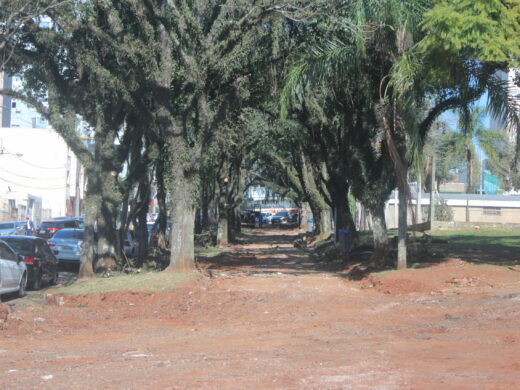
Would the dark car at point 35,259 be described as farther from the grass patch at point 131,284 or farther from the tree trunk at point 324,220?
the tree trunk at point 324,220

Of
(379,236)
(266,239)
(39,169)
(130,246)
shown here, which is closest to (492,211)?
(266,239)

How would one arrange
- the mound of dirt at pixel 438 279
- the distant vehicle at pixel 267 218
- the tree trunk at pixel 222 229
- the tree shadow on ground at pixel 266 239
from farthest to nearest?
the distant vehicle at pixel 267 218, the tree shadow on ground at pixel 266 239, the tree trunk at pixel 222 229, the mound of dirt at pixel 438 279

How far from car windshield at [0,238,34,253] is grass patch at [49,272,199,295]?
3676mm

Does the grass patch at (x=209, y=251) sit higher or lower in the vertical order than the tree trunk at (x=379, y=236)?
lower

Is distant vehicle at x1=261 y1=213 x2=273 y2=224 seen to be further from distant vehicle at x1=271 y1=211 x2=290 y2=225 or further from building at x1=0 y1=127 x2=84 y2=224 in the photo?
building at x1=0 y1=127 x2=84 y2=224

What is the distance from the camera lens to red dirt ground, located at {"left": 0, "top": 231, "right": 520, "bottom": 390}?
284 inches

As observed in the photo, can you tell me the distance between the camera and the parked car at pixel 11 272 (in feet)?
49.2

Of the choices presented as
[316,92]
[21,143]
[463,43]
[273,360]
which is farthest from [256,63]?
[21,143]

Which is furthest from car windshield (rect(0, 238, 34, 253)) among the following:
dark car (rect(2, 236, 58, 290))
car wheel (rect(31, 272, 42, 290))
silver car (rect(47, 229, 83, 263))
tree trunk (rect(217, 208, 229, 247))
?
tree trunk (rect(217, 208, 229, 247))

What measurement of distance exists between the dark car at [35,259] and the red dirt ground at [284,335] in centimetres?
383

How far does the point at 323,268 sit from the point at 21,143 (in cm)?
4678

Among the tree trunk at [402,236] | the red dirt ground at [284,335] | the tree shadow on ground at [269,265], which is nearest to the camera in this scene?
the red dirt ground at [284,335]

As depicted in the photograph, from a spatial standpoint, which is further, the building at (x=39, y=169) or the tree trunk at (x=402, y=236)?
the building at (x=39, y=169)

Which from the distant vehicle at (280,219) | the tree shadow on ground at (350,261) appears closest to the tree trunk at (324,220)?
the tree shadow on ground at (350,261)
